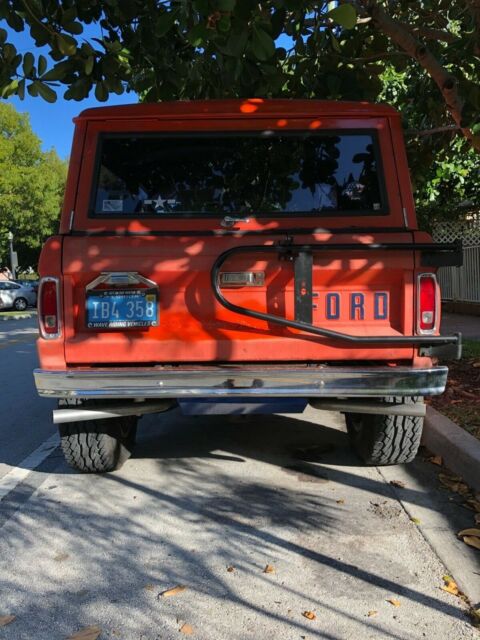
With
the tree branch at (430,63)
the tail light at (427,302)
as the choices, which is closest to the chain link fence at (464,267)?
the tree branch at (430,63)

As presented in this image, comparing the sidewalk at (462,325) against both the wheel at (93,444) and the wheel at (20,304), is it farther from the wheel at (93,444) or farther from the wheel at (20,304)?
the wheel at (20,304)

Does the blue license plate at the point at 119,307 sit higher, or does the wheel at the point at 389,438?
the blue license plate at the point at 119,307

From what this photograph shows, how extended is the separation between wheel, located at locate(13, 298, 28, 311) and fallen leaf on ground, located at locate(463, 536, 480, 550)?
2967 centimetres

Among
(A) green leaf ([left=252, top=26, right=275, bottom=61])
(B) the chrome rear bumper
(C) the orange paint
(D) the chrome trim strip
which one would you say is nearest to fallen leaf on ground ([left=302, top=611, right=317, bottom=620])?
(B) the chrome rear bumper

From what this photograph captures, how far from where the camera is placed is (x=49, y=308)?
3621mm

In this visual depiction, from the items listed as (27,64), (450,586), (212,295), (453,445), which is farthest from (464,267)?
(450,586)

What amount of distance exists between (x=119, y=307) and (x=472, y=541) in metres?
2.43

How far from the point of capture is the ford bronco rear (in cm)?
359

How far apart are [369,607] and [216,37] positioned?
3.20 metres

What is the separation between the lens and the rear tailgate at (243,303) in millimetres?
3656

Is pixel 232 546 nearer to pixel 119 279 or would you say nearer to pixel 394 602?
pixel 394 602

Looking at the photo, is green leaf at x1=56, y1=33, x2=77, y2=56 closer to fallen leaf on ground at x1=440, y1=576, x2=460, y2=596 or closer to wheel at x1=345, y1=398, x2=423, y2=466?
wheel at x1=345, y1=398, x2=423, y2=466

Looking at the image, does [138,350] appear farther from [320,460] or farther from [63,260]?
[320,460]

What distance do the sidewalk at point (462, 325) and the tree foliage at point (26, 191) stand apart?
85.4ft
